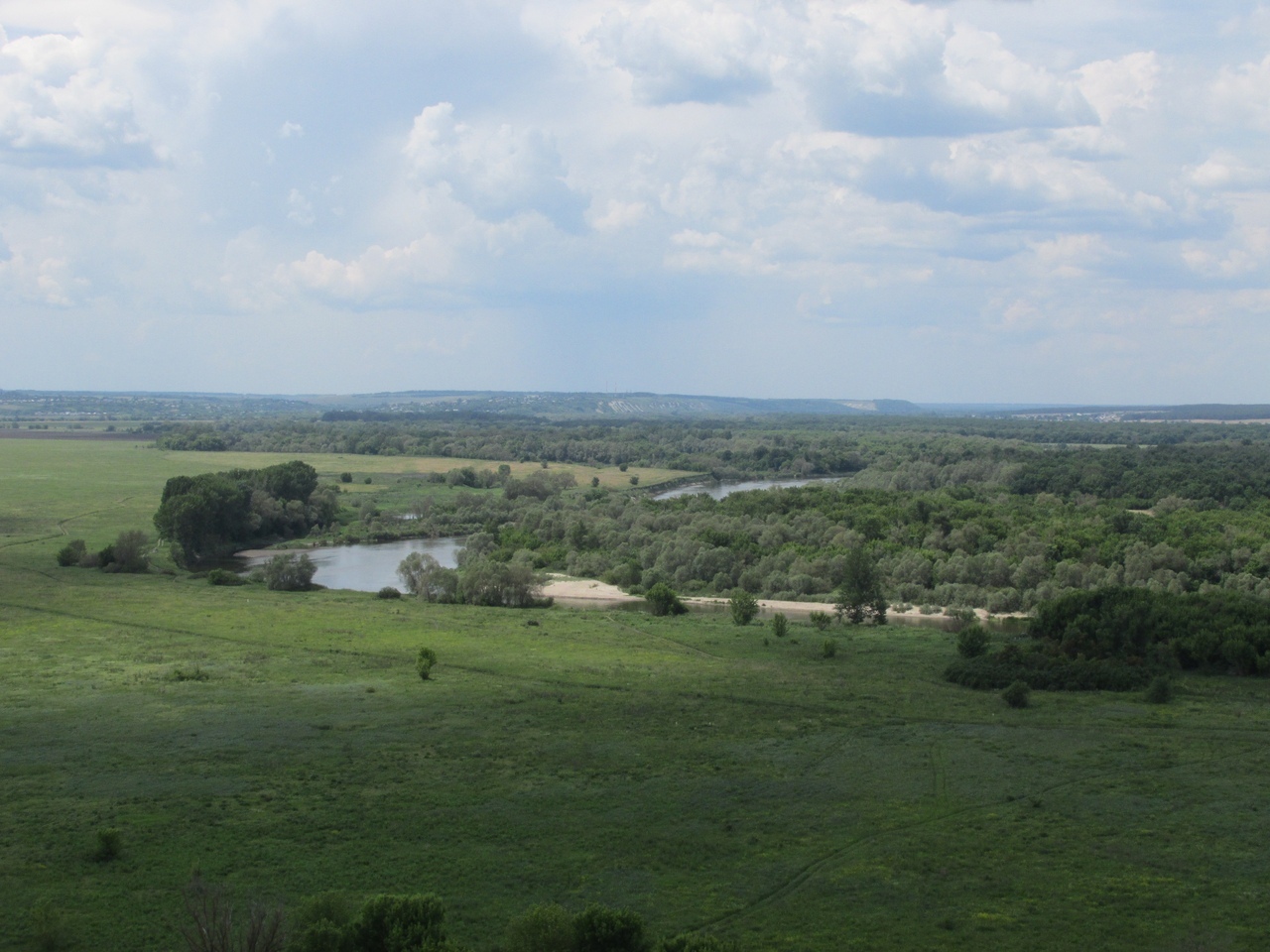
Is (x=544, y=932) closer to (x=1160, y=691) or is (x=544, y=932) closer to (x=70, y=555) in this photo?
(x=1160, y=691)

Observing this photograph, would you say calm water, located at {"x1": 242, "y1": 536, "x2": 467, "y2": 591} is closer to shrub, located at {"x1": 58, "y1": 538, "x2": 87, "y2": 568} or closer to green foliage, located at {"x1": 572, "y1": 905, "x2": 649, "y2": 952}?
shrub, located at {"x1": 58, "y1": 538, "x2": 87, "y2": 568}

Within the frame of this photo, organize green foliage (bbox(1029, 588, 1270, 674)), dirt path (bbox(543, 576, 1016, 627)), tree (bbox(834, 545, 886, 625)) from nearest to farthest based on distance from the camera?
1. green foliage (bbox(1029, 588, 1270, 674))
2. tree (bbox(834, 545, 886, 625))
3. dirt path (bbox(543, 576, 1016, 627))

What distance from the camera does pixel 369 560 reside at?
9112 cm

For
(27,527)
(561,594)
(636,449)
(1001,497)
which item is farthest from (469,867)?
(636,449)

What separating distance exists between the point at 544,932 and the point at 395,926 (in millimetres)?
2784

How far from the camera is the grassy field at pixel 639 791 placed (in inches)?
944

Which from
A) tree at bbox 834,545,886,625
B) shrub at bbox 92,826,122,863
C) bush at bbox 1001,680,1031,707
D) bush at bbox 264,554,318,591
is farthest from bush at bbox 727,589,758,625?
shrub at bbox 92,826,122,863

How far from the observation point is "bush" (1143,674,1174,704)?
136 ft

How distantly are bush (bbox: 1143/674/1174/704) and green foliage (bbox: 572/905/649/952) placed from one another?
28991 millimetres

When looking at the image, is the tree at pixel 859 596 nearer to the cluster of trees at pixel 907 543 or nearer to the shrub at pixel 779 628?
the cluster of trees at pixel 907 543

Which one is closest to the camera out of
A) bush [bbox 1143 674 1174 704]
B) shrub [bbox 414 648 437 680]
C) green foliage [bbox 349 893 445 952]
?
green foliage [bbox 349 893 445 952]

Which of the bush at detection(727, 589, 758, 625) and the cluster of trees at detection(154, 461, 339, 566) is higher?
the cluster of trees at detection(154, 461, 339, 566)

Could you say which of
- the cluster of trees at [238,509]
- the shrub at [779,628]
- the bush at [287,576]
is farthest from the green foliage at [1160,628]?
the cluster of trees at [238,509]

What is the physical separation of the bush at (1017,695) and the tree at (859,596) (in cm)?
1849
